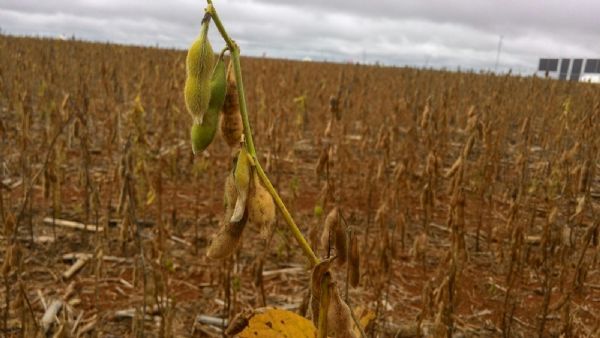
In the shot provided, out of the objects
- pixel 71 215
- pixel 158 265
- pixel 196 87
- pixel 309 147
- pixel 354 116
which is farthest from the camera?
pixel 354 116

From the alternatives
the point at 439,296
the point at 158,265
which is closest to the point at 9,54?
the point at 158,265

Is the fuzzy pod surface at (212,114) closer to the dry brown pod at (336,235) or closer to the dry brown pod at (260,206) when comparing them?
the dry brown pod at (260,206)

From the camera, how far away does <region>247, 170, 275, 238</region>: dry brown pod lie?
0.51 m

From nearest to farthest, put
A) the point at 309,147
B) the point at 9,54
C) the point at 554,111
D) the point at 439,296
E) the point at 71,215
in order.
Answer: the point at 439,296
the point at 71,215
the point at 309,147
the point at 554,111
the point at 9,54

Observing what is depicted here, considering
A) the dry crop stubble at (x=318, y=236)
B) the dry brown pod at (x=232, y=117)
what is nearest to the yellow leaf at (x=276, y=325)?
the dry brown pod at (x=232, y=117)

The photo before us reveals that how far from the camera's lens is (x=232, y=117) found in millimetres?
575

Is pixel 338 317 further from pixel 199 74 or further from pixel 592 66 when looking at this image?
pixel 592 66

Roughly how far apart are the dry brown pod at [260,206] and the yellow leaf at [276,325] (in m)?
0.17

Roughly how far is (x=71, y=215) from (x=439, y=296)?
2557 mm

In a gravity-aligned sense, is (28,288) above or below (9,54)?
below

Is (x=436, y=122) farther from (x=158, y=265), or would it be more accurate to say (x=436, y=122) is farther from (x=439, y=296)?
(x=158, y=265)

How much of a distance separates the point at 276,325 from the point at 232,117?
280mm

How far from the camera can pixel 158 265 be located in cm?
211

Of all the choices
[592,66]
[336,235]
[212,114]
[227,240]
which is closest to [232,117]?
[212,114]
